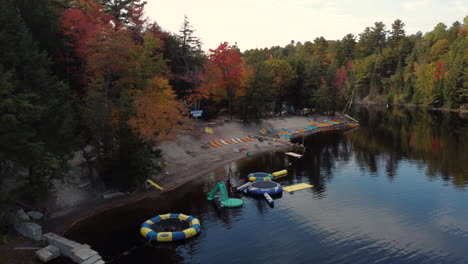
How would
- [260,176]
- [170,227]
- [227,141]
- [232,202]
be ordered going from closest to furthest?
[170,227], [232,202], [260,176], [227,141]

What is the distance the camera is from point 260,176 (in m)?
42.8

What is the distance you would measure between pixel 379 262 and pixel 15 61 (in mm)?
32010

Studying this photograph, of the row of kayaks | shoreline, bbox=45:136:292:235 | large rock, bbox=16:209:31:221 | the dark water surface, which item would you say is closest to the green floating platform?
the dark water surface

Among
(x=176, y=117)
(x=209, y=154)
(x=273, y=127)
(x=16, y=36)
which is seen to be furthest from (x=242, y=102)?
(x=16, y=36)

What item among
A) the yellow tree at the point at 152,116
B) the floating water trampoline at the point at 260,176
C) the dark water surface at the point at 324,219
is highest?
the yellow tree at the point at 152,116

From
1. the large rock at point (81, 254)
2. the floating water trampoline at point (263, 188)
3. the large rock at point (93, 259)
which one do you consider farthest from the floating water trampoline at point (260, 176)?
the large rock at point (81, 254)

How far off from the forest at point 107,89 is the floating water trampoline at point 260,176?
11.9 meters

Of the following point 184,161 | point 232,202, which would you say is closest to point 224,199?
point 232,202

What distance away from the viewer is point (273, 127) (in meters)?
76.3

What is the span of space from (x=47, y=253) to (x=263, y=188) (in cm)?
2250

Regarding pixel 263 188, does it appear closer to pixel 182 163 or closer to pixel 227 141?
pixel 182 163

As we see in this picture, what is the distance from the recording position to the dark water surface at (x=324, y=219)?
24.5 meters

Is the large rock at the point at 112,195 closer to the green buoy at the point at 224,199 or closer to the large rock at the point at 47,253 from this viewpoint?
the green buoy at the point at 224,199

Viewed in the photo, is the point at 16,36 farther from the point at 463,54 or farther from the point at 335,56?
the point at 335,56
